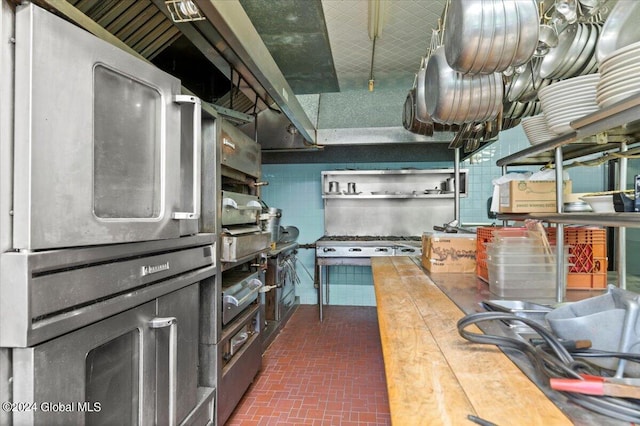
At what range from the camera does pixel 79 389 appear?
96cm

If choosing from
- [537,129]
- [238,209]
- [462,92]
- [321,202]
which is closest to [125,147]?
[238,209]

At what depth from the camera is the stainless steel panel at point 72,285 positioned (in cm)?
82

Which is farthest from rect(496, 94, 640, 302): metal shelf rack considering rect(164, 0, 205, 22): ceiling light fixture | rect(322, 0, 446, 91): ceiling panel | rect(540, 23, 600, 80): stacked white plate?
rect(164, 0, 205, 22): ceiling light fixture

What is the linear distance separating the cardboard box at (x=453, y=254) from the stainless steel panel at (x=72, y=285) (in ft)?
5.33

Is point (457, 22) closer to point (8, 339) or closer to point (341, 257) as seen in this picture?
point (8, 339)

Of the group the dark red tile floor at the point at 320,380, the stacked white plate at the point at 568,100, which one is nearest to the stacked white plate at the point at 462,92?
the stacked white plate at the point at 568,100

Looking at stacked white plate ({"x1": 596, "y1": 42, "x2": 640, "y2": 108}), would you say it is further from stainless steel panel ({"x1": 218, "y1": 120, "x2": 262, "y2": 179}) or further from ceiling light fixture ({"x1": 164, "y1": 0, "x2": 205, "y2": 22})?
stainless steel panel ({"x1": 218, "y1": 120, "x2": 262, "y2": 179})

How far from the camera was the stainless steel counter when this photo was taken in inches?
26.0

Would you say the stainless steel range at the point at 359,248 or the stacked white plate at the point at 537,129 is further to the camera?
→ the stainless steel range at the point at 359,248

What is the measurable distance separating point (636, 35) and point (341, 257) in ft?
10.6

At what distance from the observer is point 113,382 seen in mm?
1152

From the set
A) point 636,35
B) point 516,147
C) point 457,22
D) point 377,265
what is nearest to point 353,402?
point 377,265

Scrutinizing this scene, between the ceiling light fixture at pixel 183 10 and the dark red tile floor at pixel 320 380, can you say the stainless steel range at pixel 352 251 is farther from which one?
the ceiling light fixture at pixel 183 10

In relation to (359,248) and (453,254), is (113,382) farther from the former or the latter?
(359,248)
